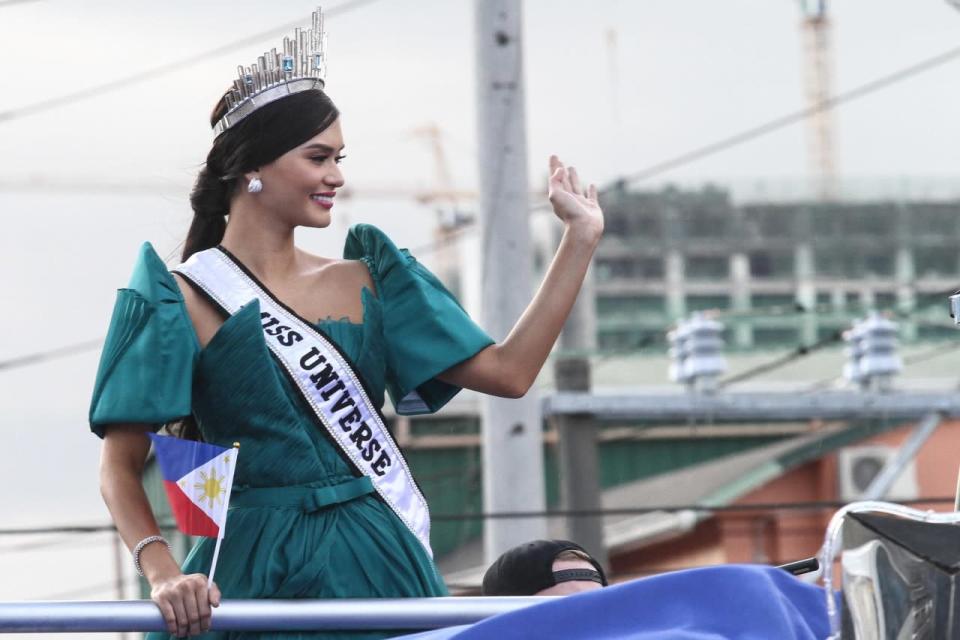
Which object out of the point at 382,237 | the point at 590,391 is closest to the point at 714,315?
the point at 590,391

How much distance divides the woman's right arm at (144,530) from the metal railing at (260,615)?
0.02m

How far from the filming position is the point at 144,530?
8.86ft

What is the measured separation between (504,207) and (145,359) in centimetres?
461

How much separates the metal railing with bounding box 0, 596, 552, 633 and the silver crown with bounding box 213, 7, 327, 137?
2.73ft

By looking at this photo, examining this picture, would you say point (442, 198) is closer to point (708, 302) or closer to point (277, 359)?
point (708, 302)

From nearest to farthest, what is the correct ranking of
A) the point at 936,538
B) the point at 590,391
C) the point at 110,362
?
the point at 936,538 → the point at 110,362 → the point at 590,391

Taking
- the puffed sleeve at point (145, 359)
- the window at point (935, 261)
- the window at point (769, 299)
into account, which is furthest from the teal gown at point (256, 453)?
the window at point (935, 261)

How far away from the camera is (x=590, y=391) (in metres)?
9.29

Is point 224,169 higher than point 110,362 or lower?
higher

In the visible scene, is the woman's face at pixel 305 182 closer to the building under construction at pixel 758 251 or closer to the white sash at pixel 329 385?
the white sash at pixel 329 385

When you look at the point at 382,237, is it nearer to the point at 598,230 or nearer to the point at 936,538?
the point at 598,230

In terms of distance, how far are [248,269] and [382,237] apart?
0.24 m

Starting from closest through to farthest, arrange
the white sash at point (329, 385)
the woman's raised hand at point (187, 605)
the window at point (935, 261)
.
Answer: the woman's raised hand at point (187, 605) → the white sash at point (329, 385) → the window at point (935, 261)

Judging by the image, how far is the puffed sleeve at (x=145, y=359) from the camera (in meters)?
2.69
